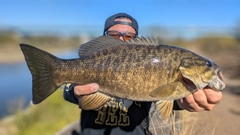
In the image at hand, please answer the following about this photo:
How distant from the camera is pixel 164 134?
3496mm

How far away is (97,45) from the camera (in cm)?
271

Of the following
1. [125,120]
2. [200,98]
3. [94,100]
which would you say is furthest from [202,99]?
[125,120]

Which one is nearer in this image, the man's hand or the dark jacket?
the man's hand

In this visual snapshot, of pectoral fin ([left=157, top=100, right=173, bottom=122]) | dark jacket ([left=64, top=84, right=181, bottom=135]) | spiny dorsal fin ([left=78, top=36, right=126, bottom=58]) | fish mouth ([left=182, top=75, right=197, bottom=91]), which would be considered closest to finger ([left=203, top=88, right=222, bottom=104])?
fish mouth ([left=182, top=75, right=197, bottom=91])

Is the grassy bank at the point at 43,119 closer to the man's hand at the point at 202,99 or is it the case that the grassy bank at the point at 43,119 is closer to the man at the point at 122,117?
the man at the point at 122,117

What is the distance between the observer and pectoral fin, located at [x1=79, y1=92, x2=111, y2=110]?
106 inches

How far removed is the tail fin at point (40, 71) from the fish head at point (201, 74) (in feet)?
4.11

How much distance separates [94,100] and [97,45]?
538 millimetres

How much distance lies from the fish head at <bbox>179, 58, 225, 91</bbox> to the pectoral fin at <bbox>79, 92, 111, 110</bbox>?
78cm

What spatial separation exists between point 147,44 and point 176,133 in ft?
5.01

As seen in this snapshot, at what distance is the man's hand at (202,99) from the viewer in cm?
243

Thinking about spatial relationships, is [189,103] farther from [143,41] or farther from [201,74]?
[143,41]

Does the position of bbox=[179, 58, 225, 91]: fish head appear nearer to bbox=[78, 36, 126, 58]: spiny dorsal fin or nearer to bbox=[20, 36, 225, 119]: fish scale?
bbox=[20, 36, 225, 119]: fish scale

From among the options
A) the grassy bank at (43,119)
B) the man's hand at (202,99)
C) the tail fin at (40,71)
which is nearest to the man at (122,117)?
the tail fin at (40,71)
